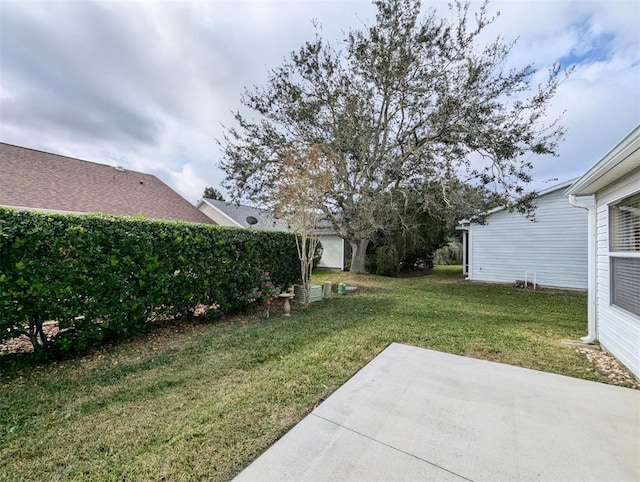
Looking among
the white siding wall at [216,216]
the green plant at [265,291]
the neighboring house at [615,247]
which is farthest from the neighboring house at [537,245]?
the white siding wall at [216,216]

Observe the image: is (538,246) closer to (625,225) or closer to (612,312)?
(612,312)

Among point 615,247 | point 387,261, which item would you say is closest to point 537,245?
point 387,261

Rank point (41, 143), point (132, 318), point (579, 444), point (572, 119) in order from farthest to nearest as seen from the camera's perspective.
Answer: point (41, 143) < point (572, 119) < point (132, 318) < point (579, 444)

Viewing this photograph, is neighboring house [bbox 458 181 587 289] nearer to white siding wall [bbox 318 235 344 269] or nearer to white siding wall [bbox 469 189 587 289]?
white siding wall [bbox 469 189 587 289]

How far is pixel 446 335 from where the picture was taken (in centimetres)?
502

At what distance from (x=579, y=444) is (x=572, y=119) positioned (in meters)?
10.3

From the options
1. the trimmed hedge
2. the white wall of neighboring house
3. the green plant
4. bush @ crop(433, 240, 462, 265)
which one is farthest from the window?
bush @ crop(433, 240, 462, 265)

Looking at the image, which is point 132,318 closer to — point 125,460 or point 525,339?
point 125,460

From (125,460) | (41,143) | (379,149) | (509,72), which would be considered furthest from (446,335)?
(41,143)

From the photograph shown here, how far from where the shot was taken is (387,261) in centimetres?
1468

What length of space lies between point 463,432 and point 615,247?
12.6ft

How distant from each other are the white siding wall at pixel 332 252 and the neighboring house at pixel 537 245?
A: 7602 mm

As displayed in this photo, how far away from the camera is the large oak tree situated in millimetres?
9180

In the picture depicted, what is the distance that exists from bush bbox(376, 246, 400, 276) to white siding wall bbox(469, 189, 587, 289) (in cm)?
354
